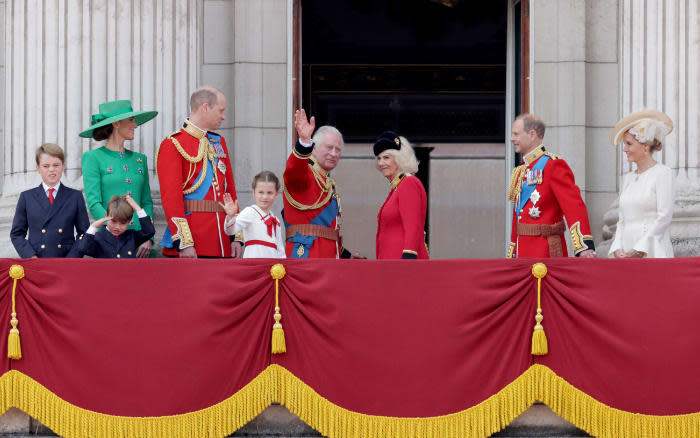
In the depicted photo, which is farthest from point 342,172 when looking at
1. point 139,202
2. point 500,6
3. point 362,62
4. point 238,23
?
point 139,202

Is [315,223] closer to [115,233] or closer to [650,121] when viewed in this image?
[115,233]

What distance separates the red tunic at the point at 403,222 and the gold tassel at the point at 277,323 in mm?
1011

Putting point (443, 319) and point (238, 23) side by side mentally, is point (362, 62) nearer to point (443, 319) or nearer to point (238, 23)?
point (238, 23)

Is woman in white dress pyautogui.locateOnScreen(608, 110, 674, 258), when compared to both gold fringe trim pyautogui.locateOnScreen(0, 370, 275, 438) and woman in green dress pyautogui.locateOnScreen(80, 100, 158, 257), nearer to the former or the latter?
gold fringe trim pyautogui.locateOnScreen(0, 370, 275, 438)

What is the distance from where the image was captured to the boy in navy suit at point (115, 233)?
699 centimetres

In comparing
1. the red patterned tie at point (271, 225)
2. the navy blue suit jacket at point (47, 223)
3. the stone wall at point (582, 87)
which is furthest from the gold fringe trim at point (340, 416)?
the stone wall at point (582, 87)

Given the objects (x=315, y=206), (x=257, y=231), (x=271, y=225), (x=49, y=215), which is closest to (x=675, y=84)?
(x=315, y=206)

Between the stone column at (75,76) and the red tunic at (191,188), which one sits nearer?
the red tunic at (191,188)

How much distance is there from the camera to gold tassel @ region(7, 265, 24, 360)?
20.2 ft

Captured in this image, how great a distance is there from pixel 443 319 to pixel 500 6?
9956 millimetres

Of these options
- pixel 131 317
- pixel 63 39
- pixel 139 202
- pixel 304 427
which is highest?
pixel 63 39

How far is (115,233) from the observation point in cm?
715

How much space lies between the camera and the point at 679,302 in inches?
240

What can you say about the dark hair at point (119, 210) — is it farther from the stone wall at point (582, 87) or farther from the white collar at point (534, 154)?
the stone wall at point (582, 87)
